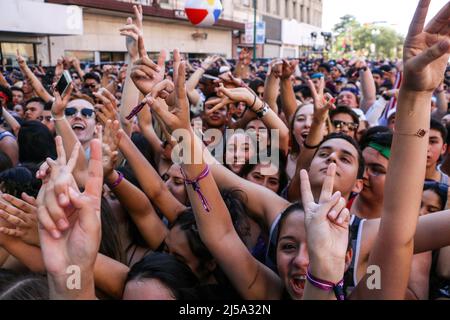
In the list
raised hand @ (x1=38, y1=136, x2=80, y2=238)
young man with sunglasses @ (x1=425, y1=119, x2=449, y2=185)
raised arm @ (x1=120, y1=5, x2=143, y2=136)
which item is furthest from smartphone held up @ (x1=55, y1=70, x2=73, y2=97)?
young man with sunglasses @ (x1=425, y1=119, x2=449, y2=185)

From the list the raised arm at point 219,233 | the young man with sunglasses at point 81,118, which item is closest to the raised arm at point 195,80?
the young man with sunglasses at point 81,118

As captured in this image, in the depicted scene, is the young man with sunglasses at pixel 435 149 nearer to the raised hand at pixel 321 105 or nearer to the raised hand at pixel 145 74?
the raised hand at pixel 321 105

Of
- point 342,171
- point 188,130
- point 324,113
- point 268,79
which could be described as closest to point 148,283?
point 188,130

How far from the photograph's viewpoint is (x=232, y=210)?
6.21 feet

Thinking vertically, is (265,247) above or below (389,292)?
below

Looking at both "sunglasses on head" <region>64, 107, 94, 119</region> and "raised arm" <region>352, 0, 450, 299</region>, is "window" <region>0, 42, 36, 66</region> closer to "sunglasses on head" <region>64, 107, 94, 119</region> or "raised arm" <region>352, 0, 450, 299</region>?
"sunglasses on head" <region>64, 107, 94, 119</region>

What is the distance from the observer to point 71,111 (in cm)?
332

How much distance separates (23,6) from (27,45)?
2177 mm

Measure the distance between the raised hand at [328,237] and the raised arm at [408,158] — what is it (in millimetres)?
253

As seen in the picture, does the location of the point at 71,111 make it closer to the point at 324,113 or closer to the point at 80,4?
the point at 324,113

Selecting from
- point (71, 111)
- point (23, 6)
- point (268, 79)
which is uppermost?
point (23, 6)

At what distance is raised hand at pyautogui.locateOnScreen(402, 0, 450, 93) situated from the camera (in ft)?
3.83

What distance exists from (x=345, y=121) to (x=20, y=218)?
8.78 feet

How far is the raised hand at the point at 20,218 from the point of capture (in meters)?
1.46
